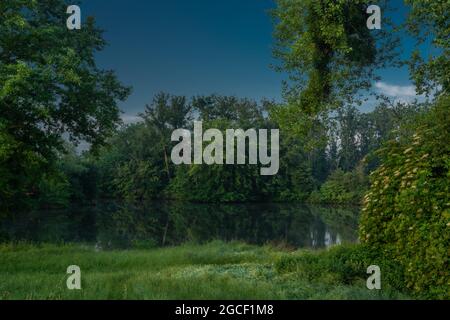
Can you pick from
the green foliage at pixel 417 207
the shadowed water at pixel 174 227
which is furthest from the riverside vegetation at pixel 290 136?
the shadowed water at pixel 174 227

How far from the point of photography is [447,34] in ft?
39.4

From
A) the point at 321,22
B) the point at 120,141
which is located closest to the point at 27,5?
the point at 321,22

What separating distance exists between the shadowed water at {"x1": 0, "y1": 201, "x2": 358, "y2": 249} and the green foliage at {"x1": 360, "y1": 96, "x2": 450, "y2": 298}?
54.4 ft

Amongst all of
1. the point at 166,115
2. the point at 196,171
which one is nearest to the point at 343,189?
the point at 196,171

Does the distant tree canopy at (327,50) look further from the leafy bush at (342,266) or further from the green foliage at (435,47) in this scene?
the leafy bush at (342,266)

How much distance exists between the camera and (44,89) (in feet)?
59.3

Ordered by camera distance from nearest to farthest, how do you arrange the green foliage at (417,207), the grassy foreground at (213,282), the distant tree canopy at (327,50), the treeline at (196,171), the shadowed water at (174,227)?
the grassy foreground at (213,282)
the green foliage at (417,207)
the distant tree canopy at (327,50)
the shadowed water at (174,227)
the treeline at (196,171)

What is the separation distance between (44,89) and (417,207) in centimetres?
1425

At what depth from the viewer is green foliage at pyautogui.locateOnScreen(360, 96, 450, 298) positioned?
947 centimetres

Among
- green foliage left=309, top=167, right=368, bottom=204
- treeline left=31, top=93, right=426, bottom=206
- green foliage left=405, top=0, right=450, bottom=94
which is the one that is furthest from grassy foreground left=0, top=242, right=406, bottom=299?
green foliage left=309, top=167, right=368, bottom=204

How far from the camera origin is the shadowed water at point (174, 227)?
32.2m

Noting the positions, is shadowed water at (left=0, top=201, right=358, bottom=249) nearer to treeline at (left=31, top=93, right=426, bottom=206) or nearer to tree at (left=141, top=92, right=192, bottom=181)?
treeline at (left=31, top=93, right=426, bottom=206)

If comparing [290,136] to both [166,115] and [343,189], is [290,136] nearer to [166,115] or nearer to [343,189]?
[343,189]

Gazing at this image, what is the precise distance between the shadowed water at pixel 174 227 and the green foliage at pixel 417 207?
16570 mm
